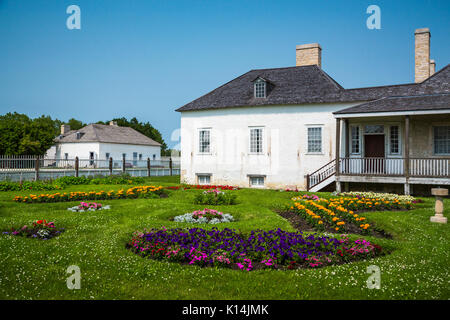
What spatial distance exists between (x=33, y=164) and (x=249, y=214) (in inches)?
720

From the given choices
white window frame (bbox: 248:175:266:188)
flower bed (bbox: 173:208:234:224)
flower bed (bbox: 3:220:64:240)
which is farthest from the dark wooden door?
flower bed (bbox: 3:220:64:240)

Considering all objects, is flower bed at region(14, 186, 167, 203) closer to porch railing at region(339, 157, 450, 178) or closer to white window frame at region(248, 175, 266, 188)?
white window frame at region(248, 175, 266, 188)

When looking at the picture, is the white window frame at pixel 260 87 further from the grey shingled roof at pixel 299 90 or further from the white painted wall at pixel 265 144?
the white painted wall at pixel 265 144

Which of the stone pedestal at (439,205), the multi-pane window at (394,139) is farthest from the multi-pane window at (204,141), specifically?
the stone pedestal at (439,205)

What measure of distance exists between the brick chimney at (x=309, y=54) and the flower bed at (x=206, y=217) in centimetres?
1739

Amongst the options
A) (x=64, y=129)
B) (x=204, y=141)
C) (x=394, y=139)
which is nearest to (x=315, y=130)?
(x=394, y=139)

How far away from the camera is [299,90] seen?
73.4 ft

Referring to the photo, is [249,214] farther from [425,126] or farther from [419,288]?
[425,126]

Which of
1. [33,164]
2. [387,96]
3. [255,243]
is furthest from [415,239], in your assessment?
[33,164]

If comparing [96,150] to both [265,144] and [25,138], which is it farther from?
[265,144]

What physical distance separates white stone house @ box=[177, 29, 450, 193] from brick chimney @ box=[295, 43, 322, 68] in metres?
0.07

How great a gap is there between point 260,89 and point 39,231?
17125 mm

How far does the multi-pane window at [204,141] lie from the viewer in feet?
78.8
